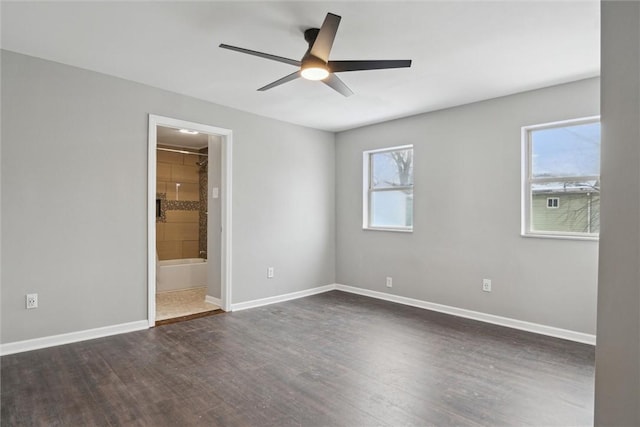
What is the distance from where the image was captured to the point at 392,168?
5109 mm

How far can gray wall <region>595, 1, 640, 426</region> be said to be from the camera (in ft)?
2.26

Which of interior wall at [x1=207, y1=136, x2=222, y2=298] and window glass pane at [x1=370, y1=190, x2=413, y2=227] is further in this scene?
window glass pane at [x1=370, y1=190, x2=413, y2=227]

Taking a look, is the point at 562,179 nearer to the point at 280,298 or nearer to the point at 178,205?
Answer: the point at 280,298

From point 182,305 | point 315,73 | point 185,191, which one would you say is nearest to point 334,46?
point 315,73

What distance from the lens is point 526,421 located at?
206 cm

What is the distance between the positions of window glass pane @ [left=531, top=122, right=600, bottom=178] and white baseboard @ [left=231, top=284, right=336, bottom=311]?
3248 mm

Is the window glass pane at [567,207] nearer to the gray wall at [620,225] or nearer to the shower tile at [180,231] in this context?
the gray wall at [620,225]

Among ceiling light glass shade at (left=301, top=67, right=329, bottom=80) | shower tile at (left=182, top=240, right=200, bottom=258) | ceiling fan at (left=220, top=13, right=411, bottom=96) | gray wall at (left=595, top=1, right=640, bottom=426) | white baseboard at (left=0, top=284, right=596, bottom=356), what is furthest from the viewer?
shower tile at (left=182, top=240, right=200, bottom=258)

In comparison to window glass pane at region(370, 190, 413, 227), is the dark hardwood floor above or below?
below

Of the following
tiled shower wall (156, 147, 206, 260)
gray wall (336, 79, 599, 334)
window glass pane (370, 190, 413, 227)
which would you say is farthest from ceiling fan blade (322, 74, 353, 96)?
tiled shower wall (156, 147, 206, 260)

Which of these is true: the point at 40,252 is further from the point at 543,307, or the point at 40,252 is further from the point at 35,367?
the point at 543,307

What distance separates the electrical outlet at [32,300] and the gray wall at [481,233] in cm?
386

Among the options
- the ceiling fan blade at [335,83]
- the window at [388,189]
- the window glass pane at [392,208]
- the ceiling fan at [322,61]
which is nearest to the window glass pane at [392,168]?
the window at [388,189]

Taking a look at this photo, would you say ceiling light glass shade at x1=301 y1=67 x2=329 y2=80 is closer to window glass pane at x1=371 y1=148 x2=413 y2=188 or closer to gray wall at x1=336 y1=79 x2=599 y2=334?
gray wall at x1=336 y1=79 x2=599 y2=334
